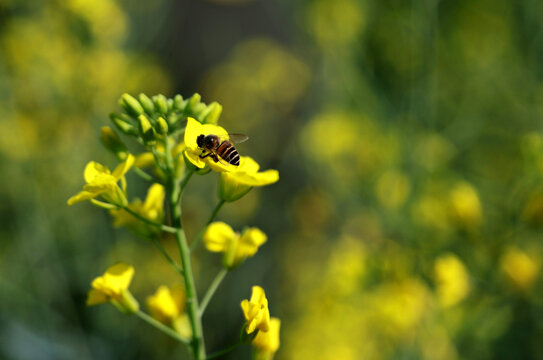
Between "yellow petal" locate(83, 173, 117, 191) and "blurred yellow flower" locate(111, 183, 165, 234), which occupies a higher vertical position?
"yellow petal" locate(83, 173, 117, 191)

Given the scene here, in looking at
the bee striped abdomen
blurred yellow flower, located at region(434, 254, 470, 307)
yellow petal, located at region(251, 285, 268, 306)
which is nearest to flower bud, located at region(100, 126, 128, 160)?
the bee striped abdomen

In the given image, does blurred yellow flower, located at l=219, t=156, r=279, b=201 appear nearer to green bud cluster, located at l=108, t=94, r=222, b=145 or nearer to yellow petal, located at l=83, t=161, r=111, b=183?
green bud cluster, located at l=108, t=94, r=222, b=145

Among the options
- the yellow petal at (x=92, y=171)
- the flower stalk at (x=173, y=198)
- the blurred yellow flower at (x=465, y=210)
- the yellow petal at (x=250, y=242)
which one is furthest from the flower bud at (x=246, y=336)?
the blurred yellow flower at (x=465, y=210)

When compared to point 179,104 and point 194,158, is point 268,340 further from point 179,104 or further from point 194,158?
point 179,104

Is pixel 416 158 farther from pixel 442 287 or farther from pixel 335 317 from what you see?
pixel 335 317

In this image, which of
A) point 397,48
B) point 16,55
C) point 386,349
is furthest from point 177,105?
point 397,48
